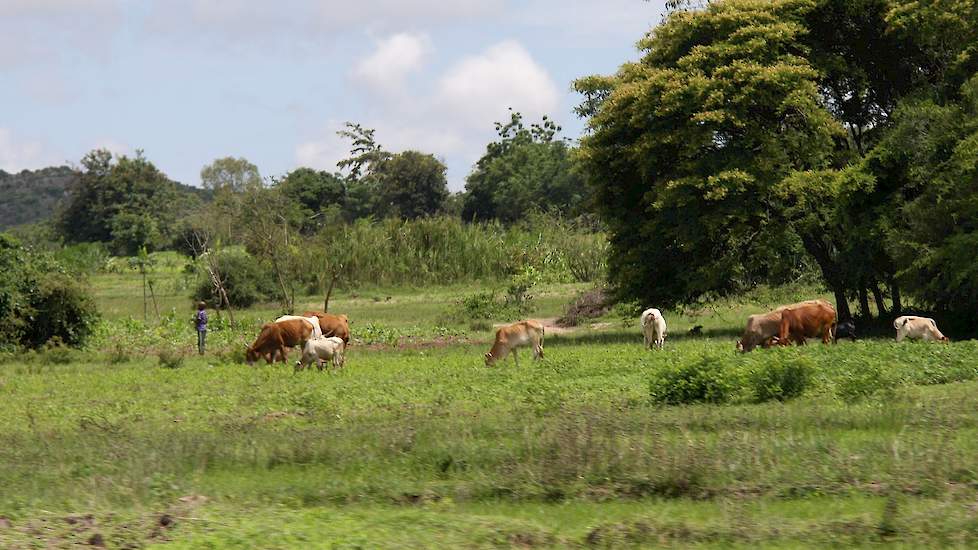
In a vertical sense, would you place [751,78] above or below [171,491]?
above

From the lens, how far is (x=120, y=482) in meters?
11.1

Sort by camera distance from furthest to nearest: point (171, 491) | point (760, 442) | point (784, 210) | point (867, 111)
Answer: point (867, 111)
point (784, 210)
point (760, 442)
point (171, 491)

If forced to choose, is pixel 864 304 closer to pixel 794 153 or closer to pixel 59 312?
pixel 794 153

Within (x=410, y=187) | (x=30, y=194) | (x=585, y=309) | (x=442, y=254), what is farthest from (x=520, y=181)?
(x=30, y=194)

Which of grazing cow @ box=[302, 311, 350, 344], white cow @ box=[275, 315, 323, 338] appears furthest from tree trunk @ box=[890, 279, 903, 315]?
white cow @ box=[275, 315, 323, 338]

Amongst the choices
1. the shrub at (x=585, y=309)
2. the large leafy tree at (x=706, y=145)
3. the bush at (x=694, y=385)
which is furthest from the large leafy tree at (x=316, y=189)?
the bush at (x=694, y=385)

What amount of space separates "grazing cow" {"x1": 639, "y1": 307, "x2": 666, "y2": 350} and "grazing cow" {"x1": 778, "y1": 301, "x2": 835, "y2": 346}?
2.56 m

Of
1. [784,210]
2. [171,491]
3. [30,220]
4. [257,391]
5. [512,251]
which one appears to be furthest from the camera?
[30,220]

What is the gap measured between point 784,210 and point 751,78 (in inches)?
133

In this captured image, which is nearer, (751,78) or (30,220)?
(751,78)

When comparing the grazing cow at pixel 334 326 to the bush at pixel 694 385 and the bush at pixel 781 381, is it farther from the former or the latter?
the bush at pixel 781 381

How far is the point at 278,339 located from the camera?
26000 mm

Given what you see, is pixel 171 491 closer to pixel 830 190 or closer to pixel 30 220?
pixel 830 190

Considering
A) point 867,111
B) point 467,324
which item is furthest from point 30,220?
point 867,111
